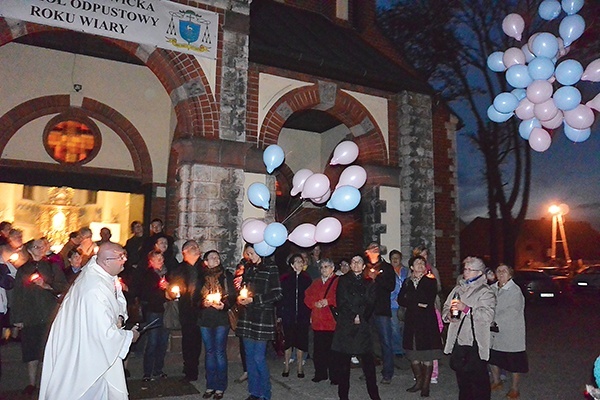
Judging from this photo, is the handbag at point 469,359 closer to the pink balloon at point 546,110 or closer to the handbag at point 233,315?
the handbag at point 233,315

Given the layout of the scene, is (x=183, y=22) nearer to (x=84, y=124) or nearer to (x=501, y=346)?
(x=84, y=124)

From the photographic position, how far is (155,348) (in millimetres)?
6570

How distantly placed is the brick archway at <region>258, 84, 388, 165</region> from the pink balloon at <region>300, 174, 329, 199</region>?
2.55 metres

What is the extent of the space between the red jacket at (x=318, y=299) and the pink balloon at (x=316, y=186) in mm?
1144

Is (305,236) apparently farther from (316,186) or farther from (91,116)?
(91,116)

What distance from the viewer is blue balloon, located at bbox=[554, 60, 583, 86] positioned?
241 inches

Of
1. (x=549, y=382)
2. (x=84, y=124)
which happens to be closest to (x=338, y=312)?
(x=549, y=382)

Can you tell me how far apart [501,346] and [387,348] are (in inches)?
61.9

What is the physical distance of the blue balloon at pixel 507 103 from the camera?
6.74 m

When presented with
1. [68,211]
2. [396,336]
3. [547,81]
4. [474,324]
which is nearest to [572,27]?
[547,81]

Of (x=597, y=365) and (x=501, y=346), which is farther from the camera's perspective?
(x=501, y=346)

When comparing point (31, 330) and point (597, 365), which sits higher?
point (597, 365)

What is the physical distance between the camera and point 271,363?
7.76 meters

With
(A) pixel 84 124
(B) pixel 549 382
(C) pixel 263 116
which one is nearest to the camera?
(B) pixel 549 382
